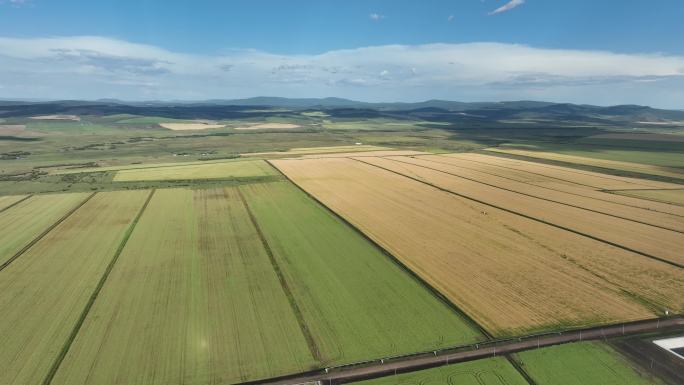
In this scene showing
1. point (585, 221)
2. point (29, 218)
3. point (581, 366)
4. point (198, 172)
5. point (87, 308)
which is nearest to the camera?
point (581, 366)

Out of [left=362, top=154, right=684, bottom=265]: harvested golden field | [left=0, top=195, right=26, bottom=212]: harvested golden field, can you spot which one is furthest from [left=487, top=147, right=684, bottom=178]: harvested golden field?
[left=0, top=195, right=26, bottom=212]: harvested golden field

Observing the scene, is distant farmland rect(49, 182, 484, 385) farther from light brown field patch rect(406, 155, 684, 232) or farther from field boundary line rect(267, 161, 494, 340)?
light brown field patch rect(406, 155, 684, 232)

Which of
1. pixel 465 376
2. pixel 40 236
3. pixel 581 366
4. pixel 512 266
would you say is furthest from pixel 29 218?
pixel 581 366

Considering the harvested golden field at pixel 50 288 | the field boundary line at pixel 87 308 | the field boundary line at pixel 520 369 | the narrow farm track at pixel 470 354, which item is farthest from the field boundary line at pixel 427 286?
the harvested golden field at pixel 50 288

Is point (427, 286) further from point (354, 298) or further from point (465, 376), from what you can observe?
point (465, 376)

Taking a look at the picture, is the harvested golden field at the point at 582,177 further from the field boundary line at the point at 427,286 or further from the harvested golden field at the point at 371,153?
the field boundary line at the point at 427,286

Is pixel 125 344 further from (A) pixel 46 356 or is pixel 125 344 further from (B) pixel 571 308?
(B) pixel 571 308
